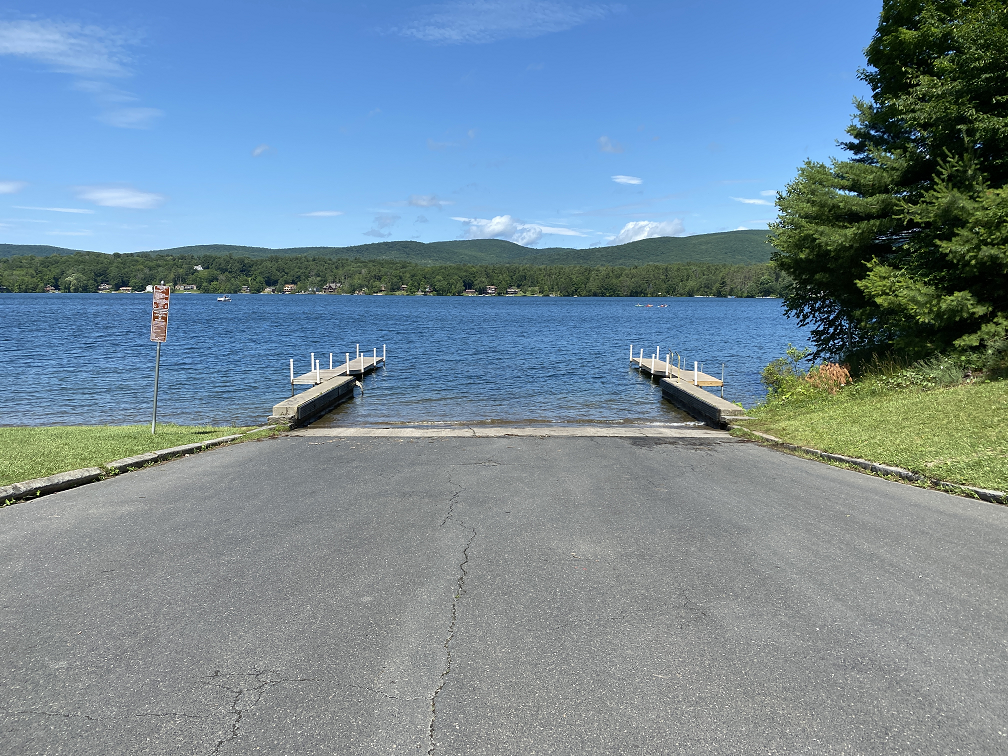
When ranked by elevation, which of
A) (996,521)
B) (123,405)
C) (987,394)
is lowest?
(123,405)

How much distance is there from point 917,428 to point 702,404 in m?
7.26

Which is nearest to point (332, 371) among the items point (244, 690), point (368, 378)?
point (368, 378)

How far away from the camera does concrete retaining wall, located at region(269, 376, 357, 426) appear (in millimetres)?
15672

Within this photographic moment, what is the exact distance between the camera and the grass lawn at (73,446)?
8789 mm

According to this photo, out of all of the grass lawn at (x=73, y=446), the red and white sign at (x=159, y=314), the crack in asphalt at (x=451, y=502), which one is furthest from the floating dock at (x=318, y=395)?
the crack in asphalt at (x=451, y=502)

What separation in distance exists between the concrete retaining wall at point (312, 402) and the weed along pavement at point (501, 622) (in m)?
7.32

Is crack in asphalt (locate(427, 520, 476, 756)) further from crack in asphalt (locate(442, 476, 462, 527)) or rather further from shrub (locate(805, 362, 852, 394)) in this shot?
shrub (locate(805, 362, 852, 394))

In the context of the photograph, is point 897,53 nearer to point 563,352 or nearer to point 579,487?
point 579,487

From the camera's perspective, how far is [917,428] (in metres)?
11.3

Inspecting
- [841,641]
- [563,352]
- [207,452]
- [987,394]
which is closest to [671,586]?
[841,641]

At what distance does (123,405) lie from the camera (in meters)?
21.9

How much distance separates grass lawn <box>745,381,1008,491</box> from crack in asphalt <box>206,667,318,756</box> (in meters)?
8.42

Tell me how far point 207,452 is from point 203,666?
26.3 feet

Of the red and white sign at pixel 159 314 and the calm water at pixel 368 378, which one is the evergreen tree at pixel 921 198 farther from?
the red and white sign at pixel 159 314
